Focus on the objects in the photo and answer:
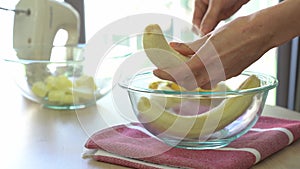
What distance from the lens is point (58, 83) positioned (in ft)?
4.04

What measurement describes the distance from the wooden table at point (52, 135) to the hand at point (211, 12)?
A: 0.82 feet

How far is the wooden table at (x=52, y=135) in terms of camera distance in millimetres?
821

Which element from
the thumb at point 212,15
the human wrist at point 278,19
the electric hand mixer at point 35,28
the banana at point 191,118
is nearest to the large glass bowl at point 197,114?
the banana at point 191,118

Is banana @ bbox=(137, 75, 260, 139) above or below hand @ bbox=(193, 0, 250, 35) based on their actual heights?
below

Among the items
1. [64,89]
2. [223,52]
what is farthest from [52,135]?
[223,52]

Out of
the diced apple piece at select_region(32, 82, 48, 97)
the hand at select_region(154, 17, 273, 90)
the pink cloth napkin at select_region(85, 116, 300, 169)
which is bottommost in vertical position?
the pink cloth napkin at select_region(85, 116, 300, 169)

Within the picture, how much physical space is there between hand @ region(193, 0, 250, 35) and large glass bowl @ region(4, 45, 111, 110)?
10.9 inches

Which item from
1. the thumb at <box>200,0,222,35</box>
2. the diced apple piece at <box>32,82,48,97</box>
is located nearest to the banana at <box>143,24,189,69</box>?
the thumb at <box>200,0,222,35</box>

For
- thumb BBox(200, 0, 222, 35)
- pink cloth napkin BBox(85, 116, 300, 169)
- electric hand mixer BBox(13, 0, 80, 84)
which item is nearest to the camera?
pink cloth napkin BBox(85, 116, 300, 169)

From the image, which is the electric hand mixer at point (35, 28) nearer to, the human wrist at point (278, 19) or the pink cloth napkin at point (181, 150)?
the pink cloth napkin at point (181, 150)

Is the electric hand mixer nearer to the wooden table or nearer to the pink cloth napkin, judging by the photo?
the wooden table

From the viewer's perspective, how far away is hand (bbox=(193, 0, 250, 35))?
Result: 114 centimetres

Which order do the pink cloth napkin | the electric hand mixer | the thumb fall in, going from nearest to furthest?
the pink cloth napkin < the thumb < the electric hand mixer

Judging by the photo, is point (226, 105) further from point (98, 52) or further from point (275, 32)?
point (98, 52)
